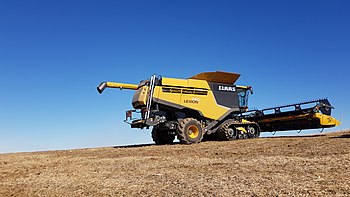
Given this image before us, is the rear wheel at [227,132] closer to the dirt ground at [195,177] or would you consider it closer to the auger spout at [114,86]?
the auger spout at [114,86]

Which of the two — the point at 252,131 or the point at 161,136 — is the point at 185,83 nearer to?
the point at 161,136

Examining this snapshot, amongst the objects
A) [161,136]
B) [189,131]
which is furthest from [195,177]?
[161,136]

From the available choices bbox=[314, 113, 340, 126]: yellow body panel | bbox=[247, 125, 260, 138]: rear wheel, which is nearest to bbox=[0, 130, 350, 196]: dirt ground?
bbox=[314, 113, 340, 126]: yellow body panel

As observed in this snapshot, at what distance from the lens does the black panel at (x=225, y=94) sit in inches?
716

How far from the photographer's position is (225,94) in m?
18.6

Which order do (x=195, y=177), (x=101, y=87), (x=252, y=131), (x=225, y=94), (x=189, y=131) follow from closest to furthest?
(x=195, y=177) → (x=189, y=131) → (x=101, y=87) → (x=225, y=94) → (x=252, y=131)

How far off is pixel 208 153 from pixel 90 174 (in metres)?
4.51

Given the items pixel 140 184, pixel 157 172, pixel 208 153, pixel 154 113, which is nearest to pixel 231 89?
pixel 154 113

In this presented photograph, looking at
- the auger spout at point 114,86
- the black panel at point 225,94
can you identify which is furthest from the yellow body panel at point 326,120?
the auger spout at point 114,86

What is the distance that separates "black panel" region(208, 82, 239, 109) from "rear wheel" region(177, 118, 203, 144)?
251cm

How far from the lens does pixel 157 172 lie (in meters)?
7.89

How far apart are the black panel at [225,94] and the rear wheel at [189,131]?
98.9 inches

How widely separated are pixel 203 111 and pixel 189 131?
174 centimetres

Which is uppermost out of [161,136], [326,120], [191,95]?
[191,95]
